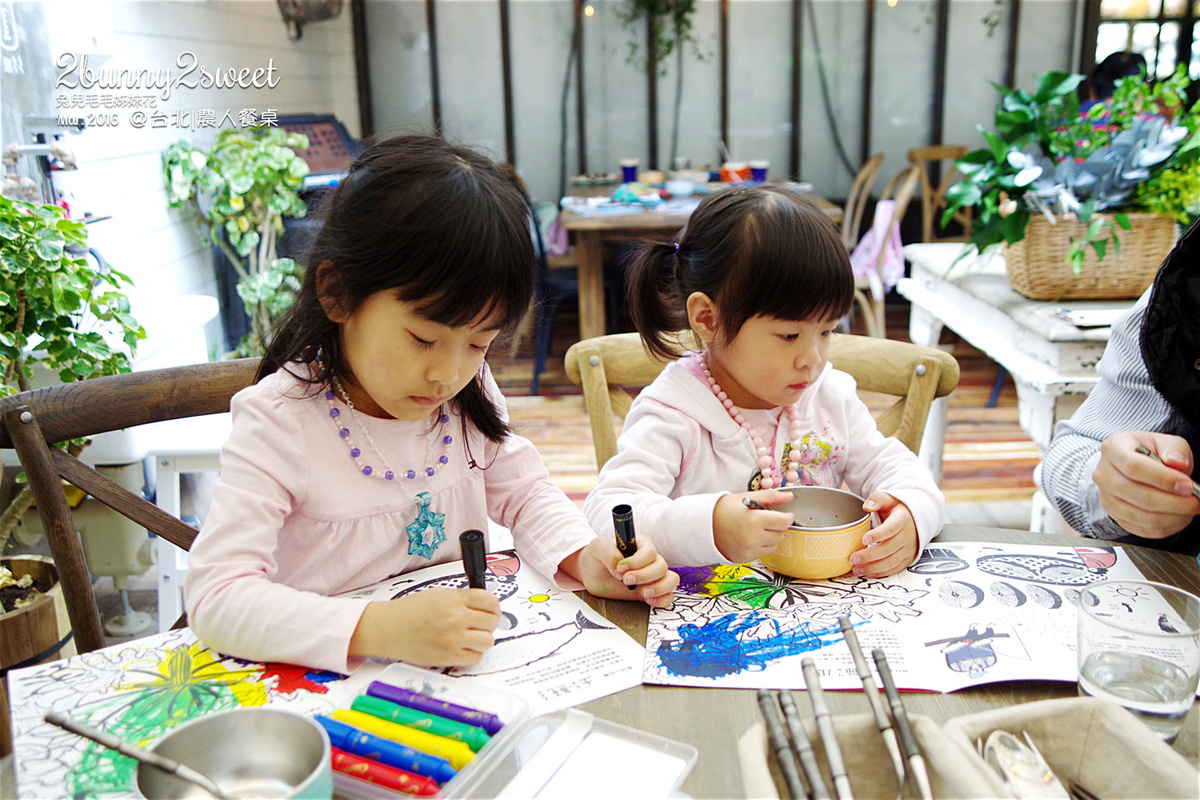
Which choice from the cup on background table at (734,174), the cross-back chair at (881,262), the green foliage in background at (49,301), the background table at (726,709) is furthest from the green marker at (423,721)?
the cup on background table at (734,174)

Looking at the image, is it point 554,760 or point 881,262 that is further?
point 881,262

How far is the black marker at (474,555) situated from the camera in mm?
767

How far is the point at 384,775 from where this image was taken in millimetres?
628

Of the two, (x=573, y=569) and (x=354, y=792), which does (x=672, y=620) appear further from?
(x=354, y=792)

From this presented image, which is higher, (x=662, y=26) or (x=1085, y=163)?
(x=662, y=26)

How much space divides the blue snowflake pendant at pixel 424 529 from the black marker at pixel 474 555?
0.26m

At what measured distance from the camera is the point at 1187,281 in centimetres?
110

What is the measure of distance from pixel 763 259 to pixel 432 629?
0.62 m

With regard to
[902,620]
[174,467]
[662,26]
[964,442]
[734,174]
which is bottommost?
[964,442]

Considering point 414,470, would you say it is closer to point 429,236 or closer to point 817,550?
point 429,236

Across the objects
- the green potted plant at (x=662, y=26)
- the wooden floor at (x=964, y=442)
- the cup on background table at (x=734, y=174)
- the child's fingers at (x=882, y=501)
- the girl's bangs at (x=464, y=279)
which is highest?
the green potted plant at (x=662, y=26)

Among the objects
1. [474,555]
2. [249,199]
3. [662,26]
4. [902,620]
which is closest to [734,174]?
[662,26]

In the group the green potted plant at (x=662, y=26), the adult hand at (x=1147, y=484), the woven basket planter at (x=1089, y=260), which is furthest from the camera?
the green potted plant at (x=662, y=26)

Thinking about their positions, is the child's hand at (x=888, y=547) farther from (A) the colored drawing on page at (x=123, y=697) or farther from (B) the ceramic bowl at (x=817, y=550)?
(A) the colored drawing on page at (x=123, y=697)
